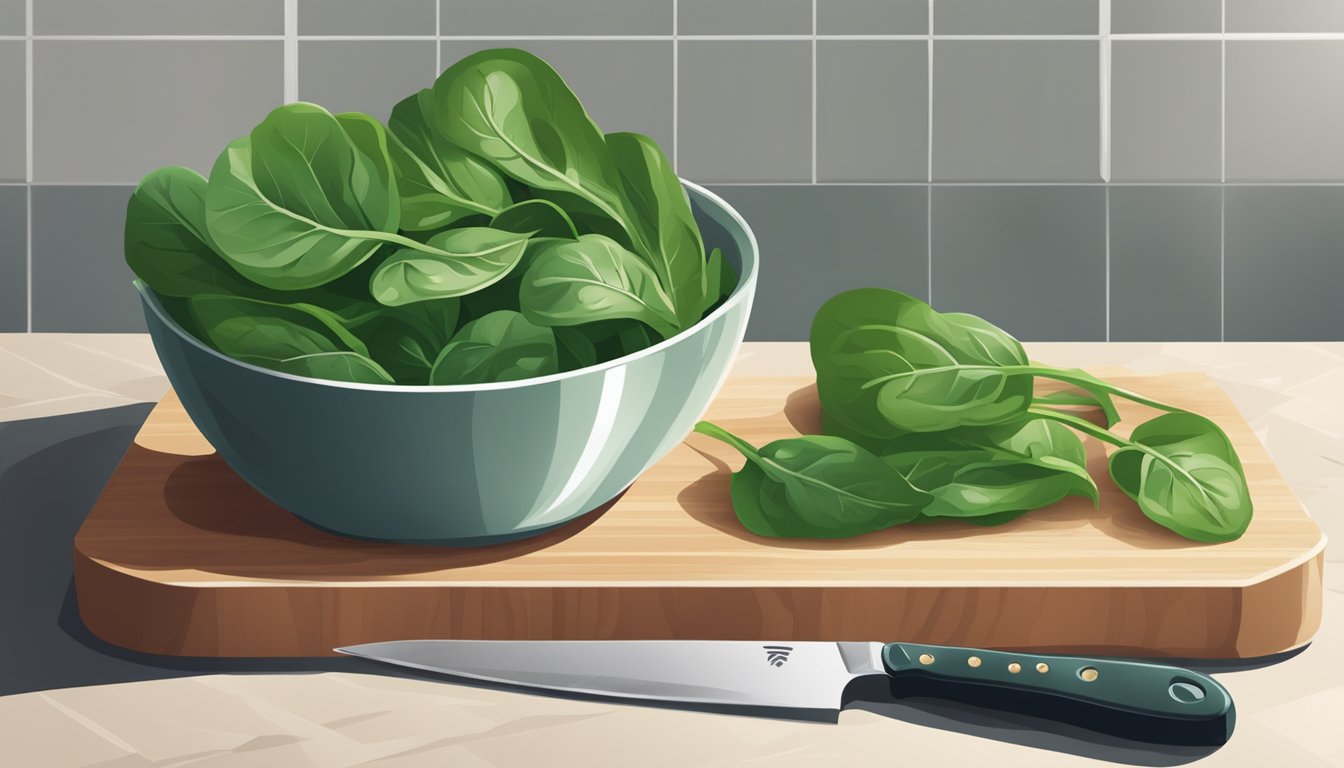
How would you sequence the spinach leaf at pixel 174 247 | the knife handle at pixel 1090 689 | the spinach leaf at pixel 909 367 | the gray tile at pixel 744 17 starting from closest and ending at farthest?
the knife handle at pixel 1090 689
the spinach leaf at pixel 174 247
the spinach leaf at pixel 909 367
the gray tile at pixel 744 17

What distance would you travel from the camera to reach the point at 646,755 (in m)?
0.50

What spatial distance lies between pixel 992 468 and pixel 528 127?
11.8 inches

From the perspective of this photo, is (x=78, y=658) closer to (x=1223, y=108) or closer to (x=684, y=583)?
(x=684, y=583)

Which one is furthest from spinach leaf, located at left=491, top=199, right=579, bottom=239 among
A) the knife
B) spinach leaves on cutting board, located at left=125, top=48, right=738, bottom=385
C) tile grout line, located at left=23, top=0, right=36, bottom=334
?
tile grout line, located at left=23, top=0, right=36, bottom=334

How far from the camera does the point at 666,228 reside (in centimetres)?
65

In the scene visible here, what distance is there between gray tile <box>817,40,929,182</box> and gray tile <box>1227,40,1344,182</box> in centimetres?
32

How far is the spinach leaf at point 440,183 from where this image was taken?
64 cm

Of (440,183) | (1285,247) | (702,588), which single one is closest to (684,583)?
(702,588)

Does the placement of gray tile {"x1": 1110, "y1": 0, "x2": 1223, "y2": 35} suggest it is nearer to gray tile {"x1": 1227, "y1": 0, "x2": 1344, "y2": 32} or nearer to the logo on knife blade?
gray tile {"x1": 1227, "y1": 0, "x2": 1344, "y2": 32}

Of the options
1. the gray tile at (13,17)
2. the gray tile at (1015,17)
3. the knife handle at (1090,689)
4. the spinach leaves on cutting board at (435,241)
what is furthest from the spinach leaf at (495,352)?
the gray tile at (13,17)

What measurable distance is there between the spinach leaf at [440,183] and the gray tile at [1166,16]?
0.91 m

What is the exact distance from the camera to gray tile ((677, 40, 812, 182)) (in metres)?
1.33

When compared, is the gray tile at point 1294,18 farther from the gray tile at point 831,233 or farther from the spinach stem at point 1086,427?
the spinach stem at point 1086,427

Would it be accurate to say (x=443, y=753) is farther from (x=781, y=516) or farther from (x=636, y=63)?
(x=636, y=63)
